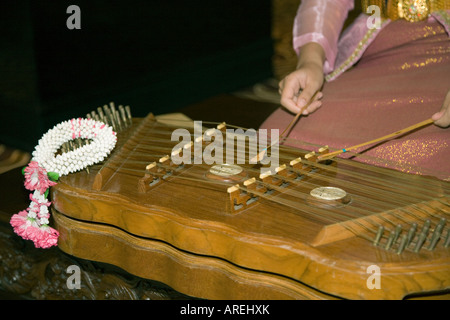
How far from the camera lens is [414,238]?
2.96 feet

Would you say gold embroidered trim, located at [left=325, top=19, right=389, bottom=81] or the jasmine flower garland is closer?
the jasmine flower garland

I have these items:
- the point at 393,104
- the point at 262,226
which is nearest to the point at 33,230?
the point at 262,226

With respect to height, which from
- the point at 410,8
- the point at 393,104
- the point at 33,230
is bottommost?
the point at 33,230

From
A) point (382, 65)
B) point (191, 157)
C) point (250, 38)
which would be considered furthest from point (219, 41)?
point (191, 157)

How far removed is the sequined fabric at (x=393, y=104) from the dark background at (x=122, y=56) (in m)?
1.12

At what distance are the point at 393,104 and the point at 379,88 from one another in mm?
82

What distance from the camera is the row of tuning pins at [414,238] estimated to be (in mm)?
859

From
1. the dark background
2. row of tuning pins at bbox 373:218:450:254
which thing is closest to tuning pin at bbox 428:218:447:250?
row of tuning pins at bbox 373:218:450:254

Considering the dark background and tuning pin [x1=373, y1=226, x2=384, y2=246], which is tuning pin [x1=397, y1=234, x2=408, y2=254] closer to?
tuning pin [x1=373, y1=226, x2=384, y2=246]

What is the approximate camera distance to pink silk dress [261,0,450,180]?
1.25m

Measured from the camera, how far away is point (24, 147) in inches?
89.3

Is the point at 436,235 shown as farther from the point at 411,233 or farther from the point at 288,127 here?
the point at 288,127

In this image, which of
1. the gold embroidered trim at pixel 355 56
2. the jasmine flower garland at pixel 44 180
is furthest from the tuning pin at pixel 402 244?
the gold embroidered trim at pixel 355 56

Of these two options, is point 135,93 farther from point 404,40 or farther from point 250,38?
point 404,40
